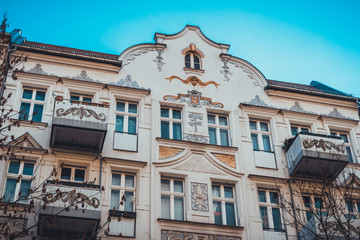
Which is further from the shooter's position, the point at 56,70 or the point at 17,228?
the point at 56,70

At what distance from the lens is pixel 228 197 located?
18031mm

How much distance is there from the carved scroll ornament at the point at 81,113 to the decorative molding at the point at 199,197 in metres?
3.74

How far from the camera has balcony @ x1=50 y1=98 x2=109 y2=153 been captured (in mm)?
16891

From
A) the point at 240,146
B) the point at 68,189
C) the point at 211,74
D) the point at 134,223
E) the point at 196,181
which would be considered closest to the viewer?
the point at 68,189

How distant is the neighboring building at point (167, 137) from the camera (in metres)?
16.5

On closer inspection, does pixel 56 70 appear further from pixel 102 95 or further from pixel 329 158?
pixel 329 158

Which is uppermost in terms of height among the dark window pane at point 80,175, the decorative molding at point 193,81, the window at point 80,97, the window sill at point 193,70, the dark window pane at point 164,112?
the window sill at point 193,70

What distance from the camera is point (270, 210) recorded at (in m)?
18.0

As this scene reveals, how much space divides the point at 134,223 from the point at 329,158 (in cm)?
710

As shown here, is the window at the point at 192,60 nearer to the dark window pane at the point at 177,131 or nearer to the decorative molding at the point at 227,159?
the dark window pane at the point at 177,131

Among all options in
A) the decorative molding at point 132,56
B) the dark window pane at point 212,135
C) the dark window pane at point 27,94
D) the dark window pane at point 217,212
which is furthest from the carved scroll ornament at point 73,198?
the decorative molding at point 132,56

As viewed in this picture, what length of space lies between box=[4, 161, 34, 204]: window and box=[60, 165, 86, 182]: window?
0.99 metres

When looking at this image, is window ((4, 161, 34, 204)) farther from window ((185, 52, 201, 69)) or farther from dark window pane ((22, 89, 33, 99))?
window ((185, 52, 201, 69))

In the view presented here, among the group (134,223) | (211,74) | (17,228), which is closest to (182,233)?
(134,223)
